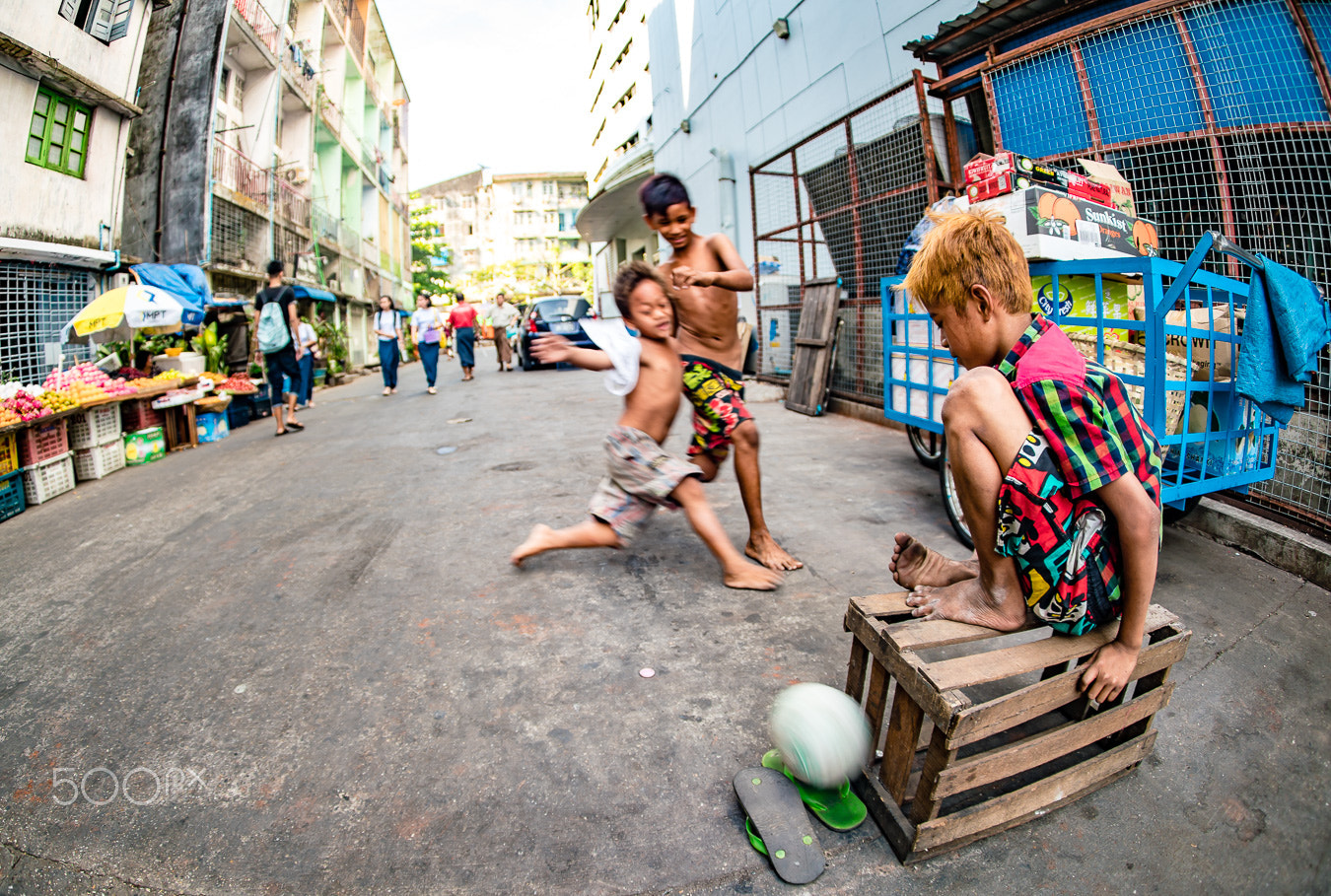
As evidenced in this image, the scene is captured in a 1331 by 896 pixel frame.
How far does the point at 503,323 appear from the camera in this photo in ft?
49.3

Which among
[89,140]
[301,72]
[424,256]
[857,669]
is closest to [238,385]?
[89,140]

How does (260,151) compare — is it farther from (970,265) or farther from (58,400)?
(970,265)

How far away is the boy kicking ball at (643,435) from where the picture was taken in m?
2.77

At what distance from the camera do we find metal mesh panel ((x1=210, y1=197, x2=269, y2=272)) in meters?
12.6

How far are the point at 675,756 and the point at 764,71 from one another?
10.7m

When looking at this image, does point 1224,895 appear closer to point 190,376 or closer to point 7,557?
point 7,557

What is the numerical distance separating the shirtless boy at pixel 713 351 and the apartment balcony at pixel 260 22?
1527cm

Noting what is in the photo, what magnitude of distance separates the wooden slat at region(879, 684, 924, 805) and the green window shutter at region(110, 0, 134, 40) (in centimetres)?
1276

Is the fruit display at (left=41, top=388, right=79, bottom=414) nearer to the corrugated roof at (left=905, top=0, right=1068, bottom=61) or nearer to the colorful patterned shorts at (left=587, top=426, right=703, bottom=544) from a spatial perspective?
the colorful patterned shorts at (left=587, top=426, right=703, bottom=544)

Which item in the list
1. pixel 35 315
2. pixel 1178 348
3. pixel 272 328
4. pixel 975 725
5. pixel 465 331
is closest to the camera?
pixel 975 725

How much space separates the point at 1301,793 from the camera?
5.49 feet

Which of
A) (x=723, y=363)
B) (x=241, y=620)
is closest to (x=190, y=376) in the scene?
(x=241, y=620)

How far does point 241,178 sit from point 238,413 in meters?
8.17

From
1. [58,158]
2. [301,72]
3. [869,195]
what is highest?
[301,72]
